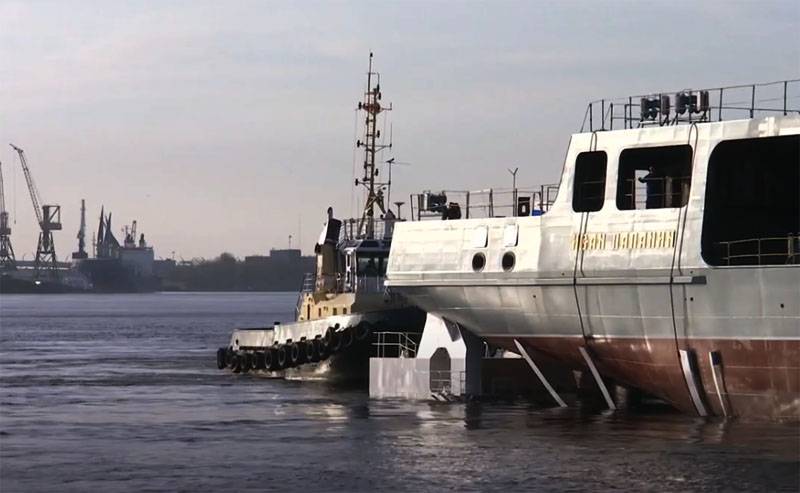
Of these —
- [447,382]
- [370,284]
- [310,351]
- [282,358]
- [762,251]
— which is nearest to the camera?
[762,251]

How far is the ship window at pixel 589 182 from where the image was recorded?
34.1 meters

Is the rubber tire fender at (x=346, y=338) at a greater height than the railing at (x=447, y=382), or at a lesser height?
greater

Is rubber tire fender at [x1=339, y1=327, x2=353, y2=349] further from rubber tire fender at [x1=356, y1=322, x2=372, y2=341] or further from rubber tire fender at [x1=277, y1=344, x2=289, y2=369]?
rubber tire fender at [x1=277, y1=344, x2=289, y2=369]

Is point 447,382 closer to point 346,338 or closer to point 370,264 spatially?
point 346,338

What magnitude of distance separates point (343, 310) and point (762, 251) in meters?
19.4

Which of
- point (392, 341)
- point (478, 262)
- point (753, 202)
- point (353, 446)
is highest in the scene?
point (753, 202)

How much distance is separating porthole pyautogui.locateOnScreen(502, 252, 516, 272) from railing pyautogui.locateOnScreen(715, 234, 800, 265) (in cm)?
502

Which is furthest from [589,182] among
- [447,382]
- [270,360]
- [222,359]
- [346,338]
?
[222,359]

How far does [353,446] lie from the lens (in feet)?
102

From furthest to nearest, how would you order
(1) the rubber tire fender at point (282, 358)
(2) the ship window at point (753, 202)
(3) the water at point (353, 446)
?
(1) the rubber tire fender at point (282, 358) < (2) the ship window at point (753, 202) < (3) the water at point (353, 446)

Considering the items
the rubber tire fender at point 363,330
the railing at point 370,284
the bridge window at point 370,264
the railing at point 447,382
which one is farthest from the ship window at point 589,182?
the bridge window at point 370,264

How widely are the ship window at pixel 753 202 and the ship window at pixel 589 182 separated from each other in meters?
2.73

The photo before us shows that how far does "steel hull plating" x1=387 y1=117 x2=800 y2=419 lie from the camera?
30.7 metres

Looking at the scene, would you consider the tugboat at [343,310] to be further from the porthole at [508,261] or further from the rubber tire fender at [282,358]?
the porthole at [508,261]
